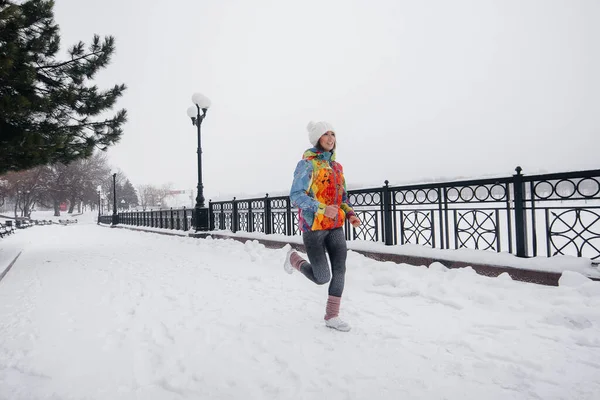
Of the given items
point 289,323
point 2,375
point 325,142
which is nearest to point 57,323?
point 2,375

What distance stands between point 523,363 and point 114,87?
1087 cm

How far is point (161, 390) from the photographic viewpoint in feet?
6.71

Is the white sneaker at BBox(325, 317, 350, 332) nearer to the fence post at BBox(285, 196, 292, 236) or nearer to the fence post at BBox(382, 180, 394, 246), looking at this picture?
the fence post at BBox(382, 180, 394, 246)

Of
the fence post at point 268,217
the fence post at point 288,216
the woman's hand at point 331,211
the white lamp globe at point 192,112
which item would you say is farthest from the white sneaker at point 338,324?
the white lamp globe at point 192,112

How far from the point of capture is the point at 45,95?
26.4 ft

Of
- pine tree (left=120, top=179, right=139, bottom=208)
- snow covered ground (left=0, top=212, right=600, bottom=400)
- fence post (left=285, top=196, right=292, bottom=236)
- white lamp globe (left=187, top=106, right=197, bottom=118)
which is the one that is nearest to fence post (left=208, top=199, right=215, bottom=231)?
white lamp globe (left=187, top=106, right=197, bottom=118)

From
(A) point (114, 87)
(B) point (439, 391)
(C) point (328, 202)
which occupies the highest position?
(A) point (114, 87)

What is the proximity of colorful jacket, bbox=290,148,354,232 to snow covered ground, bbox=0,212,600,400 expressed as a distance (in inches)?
38.9

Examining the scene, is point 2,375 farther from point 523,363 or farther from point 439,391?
point 523,363

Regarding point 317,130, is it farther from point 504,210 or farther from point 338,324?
point 504,210

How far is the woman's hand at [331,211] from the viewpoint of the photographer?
8.83ft

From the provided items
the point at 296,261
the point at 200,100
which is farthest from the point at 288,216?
the point at 200,100

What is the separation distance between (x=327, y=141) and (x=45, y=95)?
27.9 ft

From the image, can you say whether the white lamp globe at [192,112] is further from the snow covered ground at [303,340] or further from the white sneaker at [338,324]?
the white sneaker at [338,324]
